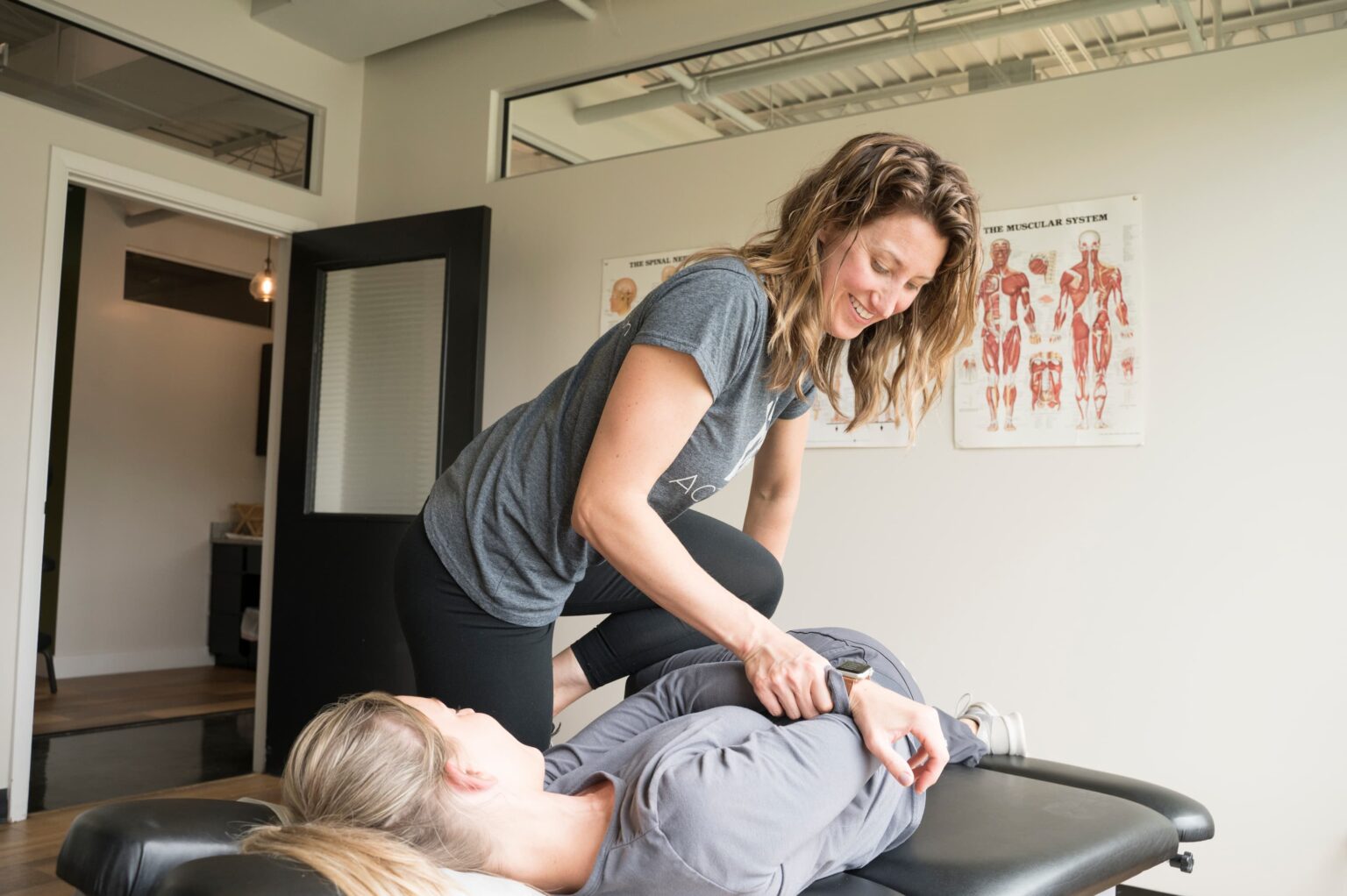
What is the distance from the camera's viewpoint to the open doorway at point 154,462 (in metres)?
5.76

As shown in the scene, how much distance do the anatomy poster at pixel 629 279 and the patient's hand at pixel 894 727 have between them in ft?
8.09

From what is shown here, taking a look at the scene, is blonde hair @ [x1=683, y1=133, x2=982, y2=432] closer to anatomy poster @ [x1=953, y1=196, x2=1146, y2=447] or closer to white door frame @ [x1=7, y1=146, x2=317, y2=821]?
anatomy poster @ [x1=953, y1=196, x2=1146, y2=447]

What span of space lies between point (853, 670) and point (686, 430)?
329 millimetres

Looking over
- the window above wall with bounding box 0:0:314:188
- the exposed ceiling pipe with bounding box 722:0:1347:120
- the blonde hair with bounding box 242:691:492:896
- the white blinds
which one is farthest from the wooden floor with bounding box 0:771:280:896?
the exposed ceiling pipe with bounding box 722:0:1347:120

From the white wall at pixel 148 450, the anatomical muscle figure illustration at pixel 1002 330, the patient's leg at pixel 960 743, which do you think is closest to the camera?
the patient's leg at pixel 960 743

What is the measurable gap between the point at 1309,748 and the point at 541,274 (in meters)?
2.66

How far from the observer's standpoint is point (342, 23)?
3861 mm

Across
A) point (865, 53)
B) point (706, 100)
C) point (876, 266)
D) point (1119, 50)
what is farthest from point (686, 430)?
point (706, 100)

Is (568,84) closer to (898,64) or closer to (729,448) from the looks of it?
(898,64)

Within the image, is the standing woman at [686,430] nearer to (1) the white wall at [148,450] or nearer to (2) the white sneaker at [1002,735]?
(2) the white sneaker at [1002,735]

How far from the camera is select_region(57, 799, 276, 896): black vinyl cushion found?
3.15ft

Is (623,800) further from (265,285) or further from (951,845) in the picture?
(265,285)

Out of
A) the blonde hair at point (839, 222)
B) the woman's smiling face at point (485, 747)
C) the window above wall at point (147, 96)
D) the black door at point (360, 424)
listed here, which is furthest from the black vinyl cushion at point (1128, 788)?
the window above wall at point (147, 96)

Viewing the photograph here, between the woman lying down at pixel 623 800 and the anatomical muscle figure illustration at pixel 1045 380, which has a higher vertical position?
the anatomical muscle figure illustration at pixel 1045 380
